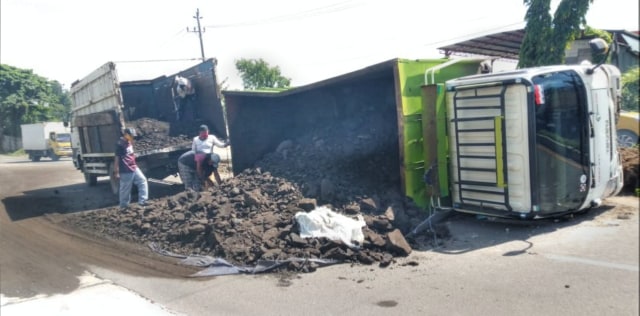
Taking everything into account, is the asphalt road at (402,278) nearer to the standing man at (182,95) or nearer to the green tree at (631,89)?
the green tree at (631,89)

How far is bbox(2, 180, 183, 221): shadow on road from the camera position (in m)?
8.64

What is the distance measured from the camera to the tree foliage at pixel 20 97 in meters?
6.92

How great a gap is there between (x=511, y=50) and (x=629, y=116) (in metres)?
4.21

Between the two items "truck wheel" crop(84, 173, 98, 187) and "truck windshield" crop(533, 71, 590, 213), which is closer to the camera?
"truck windshield" crop(533, 71, 590, 213)

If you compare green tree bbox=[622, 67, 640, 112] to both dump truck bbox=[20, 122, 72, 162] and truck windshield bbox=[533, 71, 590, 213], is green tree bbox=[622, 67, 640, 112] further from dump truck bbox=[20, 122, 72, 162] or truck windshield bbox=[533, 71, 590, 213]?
dump truck bbox=[20, 122, 72, 162]

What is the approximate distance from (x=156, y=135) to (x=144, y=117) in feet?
3.81

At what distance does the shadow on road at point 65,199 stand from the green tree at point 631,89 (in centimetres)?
852

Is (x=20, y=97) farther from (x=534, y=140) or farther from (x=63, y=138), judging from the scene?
(x=63, y=138)

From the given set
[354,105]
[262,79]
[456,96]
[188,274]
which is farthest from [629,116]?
[262,79]

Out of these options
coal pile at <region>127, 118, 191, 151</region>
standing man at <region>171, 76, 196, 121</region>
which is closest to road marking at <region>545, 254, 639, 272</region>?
coal pile at <region>127, 118, 191, 151</region>

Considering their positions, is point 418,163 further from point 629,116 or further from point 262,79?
point 262,79

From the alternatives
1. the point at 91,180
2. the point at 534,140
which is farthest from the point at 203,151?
the point at 534,140

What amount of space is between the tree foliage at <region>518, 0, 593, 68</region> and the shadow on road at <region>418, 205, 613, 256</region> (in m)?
1.67

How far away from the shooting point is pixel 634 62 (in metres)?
2.08
